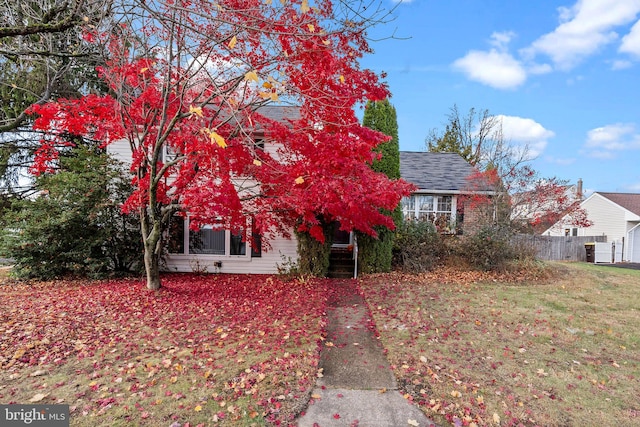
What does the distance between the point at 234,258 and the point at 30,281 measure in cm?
530

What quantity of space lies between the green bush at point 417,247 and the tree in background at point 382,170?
420 millimetres

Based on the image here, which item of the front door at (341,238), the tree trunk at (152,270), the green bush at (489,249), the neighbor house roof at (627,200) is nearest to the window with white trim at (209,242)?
the front door at (341,238)

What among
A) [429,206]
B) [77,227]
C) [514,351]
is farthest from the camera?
[429,206]

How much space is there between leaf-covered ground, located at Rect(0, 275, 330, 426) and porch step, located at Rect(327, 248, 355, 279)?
3070mm

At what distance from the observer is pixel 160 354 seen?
4172mm

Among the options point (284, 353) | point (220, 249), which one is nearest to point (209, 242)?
point (220, 249)

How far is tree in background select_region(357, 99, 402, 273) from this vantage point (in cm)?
1004

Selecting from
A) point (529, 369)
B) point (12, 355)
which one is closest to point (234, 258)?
point (12, 355)

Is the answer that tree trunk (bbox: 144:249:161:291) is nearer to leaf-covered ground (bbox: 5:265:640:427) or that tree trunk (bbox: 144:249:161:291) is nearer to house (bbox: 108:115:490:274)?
leaf-covered ground (bbox: 5:265:640:427)

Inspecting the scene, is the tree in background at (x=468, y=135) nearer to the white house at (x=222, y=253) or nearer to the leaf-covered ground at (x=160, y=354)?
the white house at (x=222, y=253)

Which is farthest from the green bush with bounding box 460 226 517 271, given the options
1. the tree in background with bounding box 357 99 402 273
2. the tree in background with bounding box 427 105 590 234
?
the tree in background with bounding box 357 99 402 273

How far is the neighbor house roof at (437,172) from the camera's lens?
45.9 ft

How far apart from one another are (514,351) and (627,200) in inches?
1041

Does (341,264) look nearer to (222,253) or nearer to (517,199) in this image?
(222,253)
